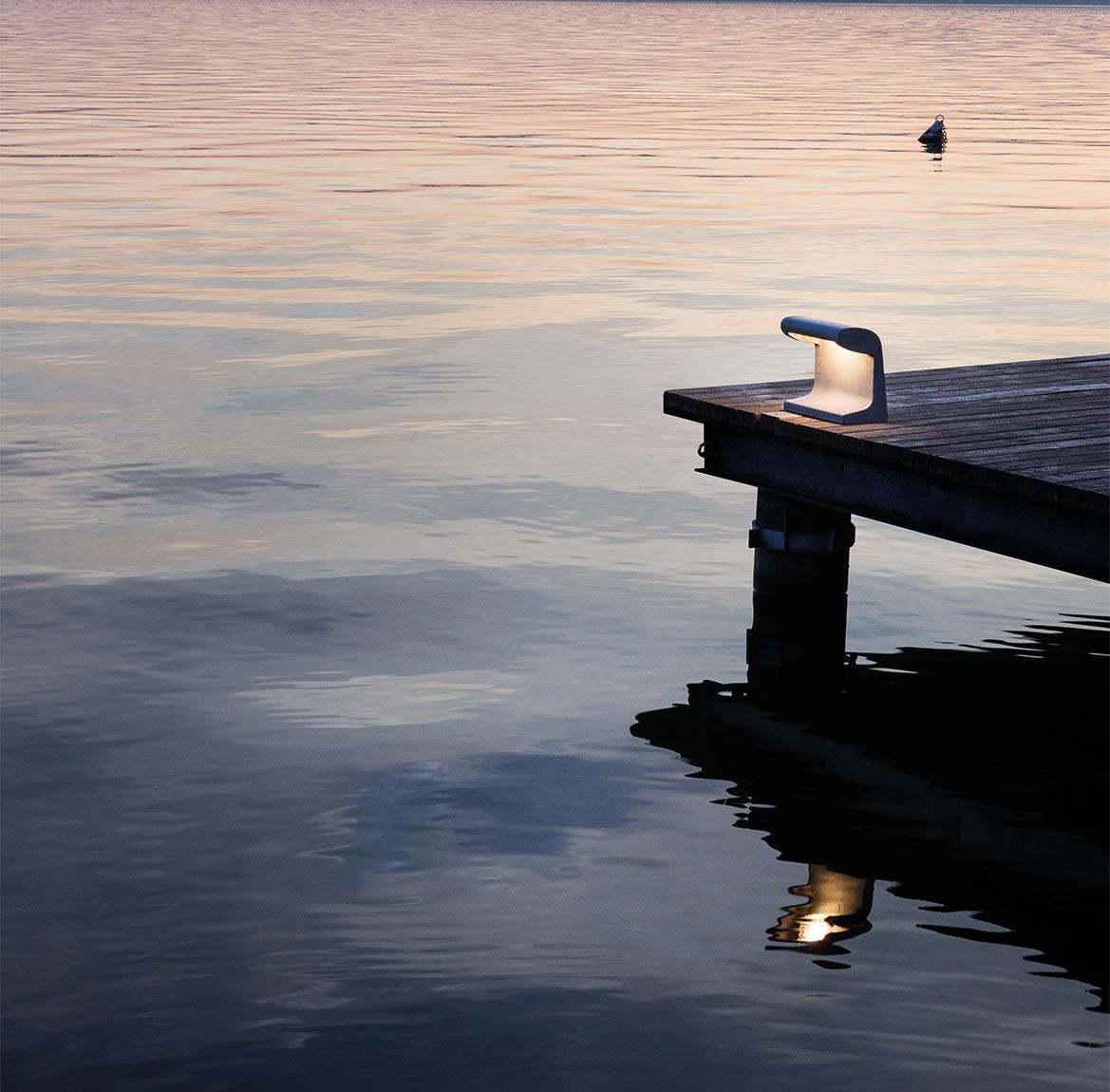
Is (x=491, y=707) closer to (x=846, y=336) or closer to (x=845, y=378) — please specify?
(x=845, y=378)

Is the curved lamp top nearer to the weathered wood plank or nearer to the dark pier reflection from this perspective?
the weathered wood plank

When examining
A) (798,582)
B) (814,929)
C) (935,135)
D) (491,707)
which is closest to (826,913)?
(814,929)

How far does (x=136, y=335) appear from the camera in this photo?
1872 centimetres

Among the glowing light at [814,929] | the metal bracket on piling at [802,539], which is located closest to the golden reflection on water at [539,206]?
the metal bracket on piling at [802,539]

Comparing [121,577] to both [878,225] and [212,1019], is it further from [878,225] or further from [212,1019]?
[878,225]

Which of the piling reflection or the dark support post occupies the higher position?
the dark support post

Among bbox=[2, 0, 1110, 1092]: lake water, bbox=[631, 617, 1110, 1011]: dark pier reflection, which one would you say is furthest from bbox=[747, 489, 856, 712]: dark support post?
bbox=[631, 617, 1110, 1011]: dark pier reflection

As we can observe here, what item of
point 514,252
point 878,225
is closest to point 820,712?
point 514,252

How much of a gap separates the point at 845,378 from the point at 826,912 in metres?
3.29

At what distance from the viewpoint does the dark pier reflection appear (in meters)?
7.37

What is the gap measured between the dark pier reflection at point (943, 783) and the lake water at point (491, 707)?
29mm

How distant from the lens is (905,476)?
9.32 m

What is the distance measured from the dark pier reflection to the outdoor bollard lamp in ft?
4.38

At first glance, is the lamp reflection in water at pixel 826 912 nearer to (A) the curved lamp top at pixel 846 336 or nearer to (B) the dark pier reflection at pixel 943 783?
(B) the dark pier reflection at pixel 943 783
